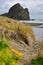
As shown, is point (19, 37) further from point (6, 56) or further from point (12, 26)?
point (6, 56)

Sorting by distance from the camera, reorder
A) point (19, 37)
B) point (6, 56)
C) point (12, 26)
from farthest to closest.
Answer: point (12, 26), point (19, 37), point (6, 56)

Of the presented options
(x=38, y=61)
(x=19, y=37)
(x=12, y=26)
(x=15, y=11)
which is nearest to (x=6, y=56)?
(x=38, y=61)

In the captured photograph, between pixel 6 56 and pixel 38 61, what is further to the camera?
pixel 38 61

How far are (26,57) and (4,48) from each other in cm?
113

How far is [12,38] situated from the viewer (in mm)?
16375

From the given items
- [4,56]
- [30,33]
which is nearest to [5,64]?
[4,56]

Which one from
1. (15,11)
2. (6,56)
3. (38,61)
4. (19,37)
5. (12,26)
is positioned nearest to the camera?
(6,56)

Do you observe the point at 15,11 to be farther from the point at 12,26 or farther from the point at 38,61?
the point at 38,61

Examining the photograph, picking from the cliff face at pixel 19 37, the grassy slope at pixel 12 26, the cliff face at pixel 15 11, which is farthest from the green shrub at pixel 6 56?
the cliff face at pixel 15 11

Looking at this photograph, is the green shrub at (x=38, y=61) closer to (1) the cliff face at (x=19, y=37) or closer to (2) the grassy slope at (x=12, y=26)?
(1) the cliff face at (x=19, y=37)

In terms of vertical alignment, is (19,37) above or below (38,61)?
above

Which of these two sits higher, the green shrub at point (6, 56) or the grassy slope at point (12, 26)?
the grassy slope at point (12, 26)

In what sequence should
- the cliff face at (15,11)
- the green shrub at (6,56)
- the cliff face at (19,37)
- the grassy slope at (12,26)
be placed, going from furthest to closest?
the cliff face at (15,11) → the grassy slope at (12,26) → the cliff face at (19,37) → the green shrub at (6,56)

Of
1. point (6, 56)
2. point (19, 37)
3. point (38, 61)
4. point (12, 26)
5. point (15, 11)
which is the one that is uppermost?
point (12, 26)
